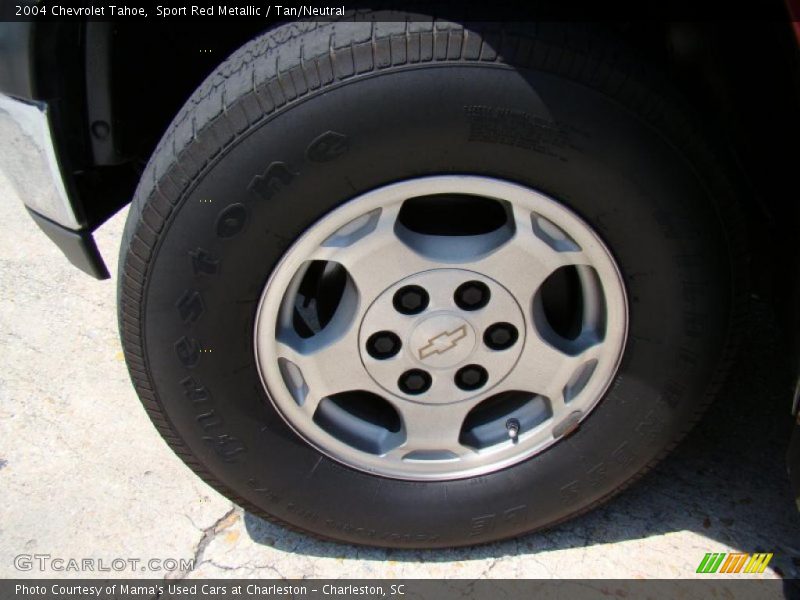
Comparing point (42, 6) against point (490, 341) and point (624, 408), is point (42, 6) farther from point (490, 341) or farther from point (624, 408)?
point (624, 408)

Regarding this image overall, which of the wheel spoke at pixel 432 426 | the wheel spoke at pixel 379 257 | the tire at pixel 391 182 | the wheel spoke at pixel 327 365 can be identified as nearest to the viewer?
the tire at pixel 391 182

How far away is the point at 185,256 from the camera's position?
5.44ft

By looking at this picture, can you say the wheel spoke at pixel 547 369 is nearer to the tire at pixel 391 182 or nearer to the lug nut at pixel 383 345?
the tire at pixel 391 182

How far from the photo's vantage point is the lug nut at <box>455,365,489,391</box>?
1.86 m

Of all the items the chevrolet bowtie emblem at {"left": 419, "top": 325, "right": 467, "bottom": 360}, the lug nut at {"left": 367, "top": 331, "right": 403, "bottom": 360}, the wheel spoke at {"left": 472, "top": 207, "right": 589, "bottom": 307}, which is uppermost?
the wheel spoke at {"left": 472, "top": 207, "right": 589, "bottom": 307}

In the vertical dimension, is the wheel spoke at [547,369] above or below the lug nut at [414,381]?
above

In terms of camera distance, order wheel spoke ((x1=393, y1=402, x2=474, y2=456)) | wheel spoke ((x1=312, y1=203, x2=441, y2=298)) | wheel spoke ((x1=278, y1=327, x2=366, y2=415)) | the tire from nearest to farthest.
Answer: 1. the tire
2. wheel spoke ((x1=312, y1=203, x2=441, y2=298))
3. wheel spoke ((x1=278, y1=327, x2=366, y2=415))
4. wheel spoke ((x1=393, y1=402, x2=474, y2=456))

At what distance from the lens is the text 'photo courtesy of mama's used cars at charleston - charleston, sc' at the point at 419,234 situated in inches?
60.7

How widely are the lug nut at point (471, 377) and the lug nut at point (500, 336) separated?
66 millimetres

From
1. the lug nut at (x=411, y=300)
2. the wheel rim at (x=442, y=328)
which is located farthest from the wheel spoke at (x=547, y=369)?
the lug nut at (x=411, y=300)

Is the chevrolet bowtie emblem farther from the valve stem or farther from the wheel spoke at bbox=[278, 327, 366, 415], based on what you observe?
the valve stem

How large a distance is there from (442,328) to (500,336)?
13 centimetres

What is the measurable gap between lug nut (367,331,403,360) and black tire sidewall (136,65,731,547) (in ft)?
0.84

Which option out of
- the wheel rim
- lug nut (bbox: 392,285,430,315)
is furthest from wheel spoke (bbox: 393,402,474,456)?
lug nut (bbox: 392,285,430,315)
